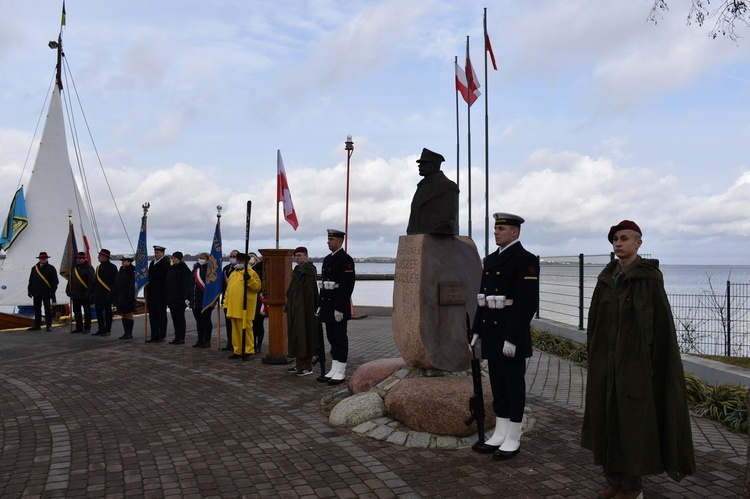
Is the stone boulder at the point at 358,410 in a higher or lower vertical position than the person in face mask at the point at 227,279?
lower

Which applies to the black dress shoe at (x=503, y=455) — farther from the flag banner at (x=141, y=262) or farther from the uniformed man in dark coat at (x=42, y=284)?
the uniformed man in dark coat at (x=42, y=284)

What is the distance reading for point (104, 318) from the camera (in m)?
14.6

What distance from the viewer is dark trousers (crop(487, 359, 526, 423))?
521 centimetres

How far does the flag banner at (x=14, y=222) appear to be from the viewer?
21.3m

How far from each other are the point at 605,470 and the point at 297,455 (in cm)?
245

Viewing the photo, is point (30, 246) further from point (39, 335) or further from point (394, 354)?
point (394, 354)

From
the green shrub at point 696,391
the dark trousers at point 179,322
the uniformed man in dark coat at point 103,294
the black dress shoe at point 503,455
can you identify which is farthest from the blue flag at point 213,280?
the green shrub at point 696,391

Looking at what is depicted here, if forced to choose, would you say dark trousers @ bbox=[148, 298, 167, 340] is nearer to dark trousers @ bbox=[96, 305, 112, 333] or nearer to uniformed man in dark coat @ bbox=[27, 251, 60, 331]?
dark trousers @ bbox=[96, 305, 112, 333]

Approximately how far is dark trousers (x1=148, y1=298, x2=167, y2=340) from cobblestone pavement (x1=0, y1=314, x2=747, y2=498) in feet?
13.1

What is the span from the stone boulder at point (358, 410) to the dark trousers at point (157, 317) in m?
7.80

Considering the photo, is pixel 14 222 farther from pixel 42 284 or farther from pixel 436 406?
pixel 436 406

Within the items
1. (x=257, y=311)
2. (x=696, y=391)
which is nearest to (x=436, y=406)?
(x=696, y=391)

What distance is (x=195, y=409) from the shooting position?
6922 mm

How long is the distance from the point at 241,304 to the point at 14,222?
14743 mm
